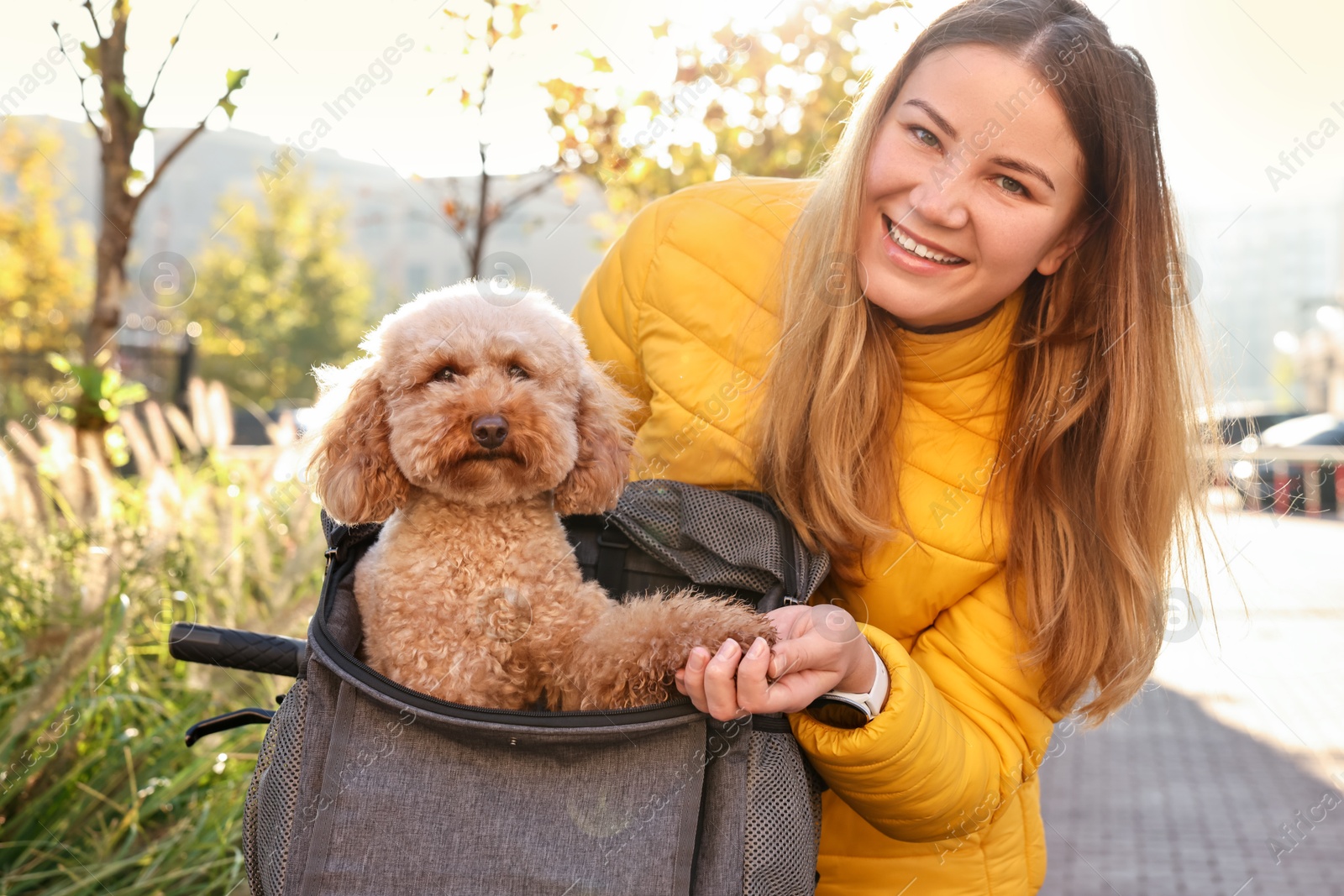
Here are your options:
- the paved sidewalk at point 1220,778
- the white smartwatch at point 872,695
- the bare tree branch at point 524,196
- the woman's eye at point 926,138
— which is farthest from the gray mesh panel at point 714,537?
the bare tree branch at point 524,196

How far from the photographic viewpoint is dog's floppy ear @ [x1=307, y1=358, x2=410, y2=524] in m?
1.96

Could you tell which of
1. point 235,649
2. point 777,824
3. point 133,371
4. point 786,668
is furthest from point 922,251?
point 133,371

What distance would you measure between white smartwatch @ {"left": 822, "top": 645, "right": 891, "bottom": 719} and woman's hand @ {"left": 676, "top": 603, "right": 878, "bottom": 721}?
1 centimetres

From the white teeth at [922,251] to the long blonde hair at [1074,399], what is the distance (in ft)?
0.37

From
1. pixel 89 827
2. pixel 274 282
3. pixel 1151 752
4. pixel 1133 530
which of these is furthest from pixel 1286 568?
pixel 274 282

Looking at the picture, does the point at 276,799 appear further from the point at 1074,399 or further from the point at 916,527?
the point at 1074,399

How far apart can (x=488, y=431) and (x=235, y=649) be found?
583 millimetres

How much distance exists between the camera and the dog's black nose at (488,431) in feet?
6.25

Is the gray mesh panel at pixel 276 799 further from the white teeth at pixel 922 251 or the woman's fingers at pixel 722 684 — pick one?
the white teeth at pixel 922 251

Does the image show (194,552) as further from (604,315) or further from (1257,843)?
(1257,843)

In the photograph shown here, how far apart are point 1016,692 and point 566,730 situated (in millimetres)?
1032

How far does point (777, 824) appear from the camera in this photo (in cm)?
157

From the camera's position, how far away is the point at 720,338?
226 centimetres

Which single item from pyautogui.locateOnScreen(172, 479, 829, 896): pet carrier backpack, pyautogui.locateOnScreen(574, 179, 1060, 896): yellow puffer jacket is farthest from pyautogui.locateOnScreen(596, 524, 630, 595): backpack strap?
pyautogui.locateOnScreen(172, 479, 829, 896): pet carrier backpack
